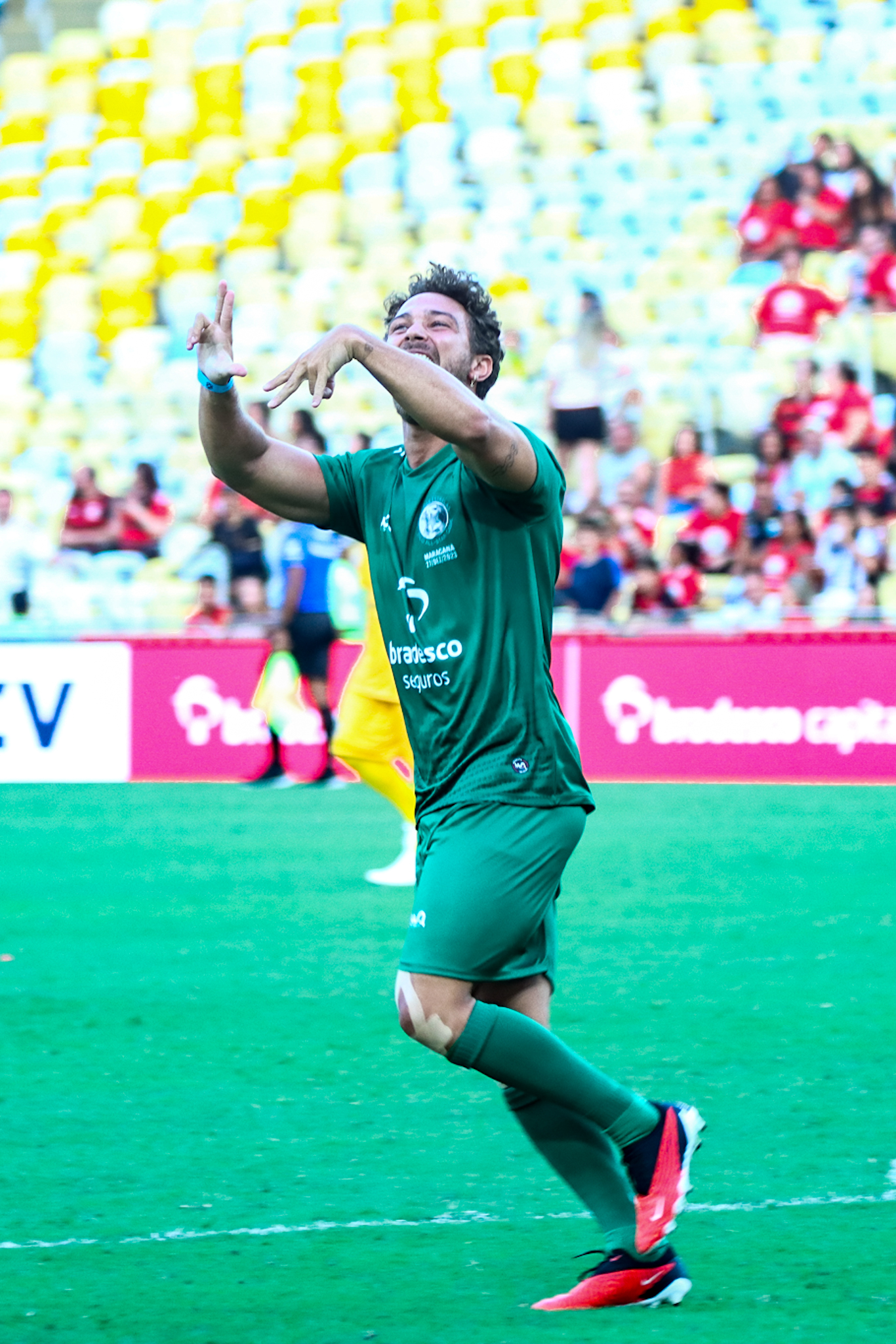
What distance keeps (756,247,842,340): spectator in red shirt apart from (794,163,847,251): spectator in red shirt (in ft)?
0.76

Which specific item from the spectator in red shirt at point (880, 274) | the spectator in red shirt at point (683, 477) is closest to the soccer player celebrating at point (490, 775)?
the spectator in red shirt at point (683, 477)

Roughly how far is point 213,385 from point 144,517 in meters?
13.8

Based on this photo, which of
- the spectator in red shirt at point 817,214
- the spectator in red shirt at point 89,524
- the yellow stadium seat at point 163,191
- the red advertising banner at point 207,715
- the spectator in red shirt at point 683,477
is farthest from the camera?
the yellow stadium seat at point 163,191

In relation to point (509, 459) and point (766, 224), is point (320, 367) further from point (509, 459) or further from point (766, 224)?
point (766, 224)

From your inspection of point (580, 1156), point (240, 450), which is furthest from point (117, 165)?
point (580, 1156)

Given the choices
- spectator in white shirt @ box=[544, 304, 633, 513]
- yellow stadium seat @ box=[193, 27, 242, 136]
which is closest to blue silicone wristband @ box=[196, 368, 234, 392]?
spectator in white shirt @ box=[544, 304, 633, 513]

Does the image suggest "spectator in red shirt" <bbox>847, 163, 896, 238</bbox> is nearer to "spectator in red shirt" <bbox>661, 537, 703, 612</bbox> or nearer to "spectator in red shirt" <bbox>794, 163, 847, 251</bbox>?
"spectator in red shirt" <bbox>794, 163, 847, 251</bbox>

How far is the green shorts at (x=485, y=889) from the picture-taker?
3574 mm

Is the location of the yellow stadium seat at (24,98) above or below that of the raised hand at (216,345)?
above

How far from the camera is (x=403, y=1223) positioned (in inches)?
167

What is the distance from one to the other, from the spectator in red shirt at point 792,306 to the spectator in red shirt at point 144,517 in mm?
5605

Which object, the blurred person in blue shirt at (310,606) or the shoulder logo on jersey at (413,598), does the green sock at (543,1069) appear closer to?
the shoulder logo on jersey at (413,598)

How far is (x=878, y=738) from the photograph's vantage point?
551 inches

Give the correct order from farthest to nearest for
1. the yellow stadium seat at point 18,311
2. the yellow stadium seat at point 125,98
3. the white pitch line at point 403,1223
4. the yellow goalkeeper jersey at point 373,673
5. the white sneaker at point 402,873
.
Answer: the yellow stadium seat at point 125,98 → the yellow stadium seat at point 18,311 → the white sneaker at point 402,873 → the yellow goalkeeper jersey at point 373,673 → the white pitch line at point 403,1223
